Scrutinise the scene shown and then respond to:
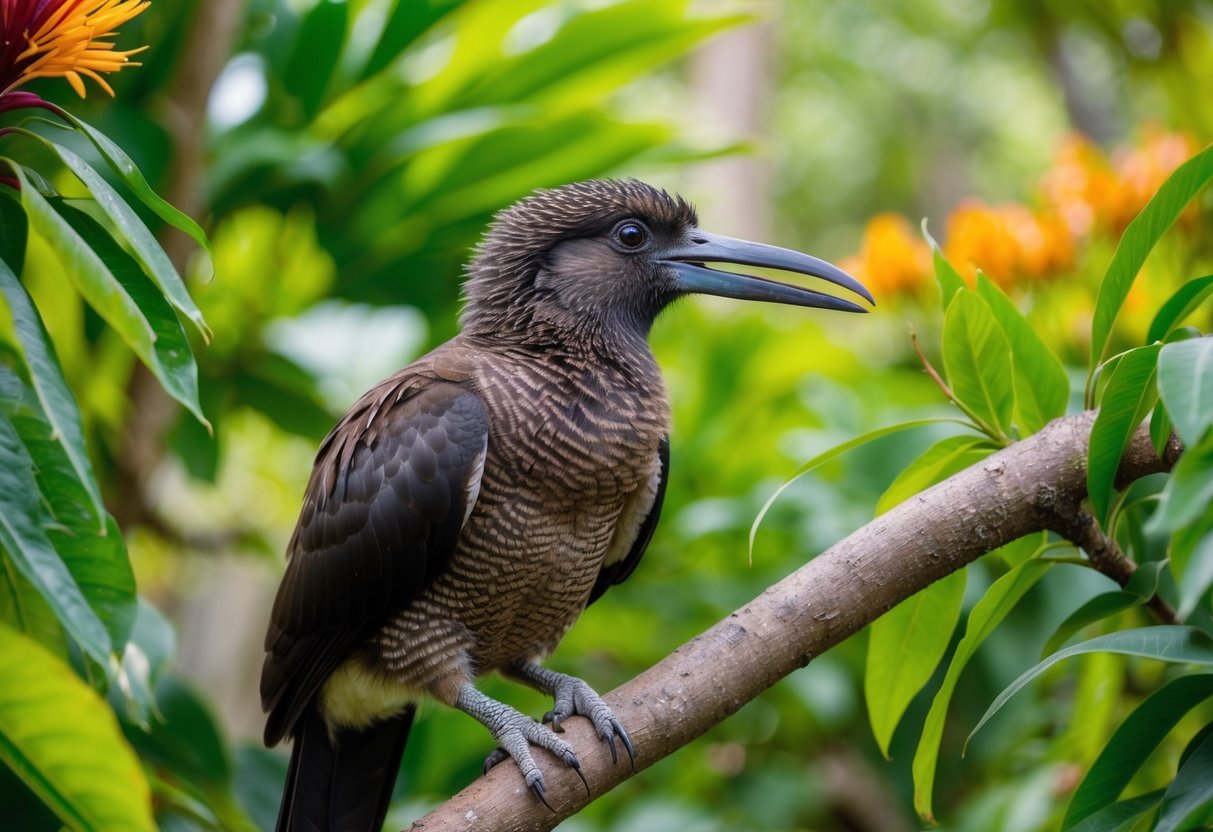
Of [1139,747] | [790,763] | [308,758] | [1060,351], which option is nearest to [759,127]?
[1060,351]

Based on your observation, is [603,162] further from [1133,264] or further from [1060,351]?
[1133,264]

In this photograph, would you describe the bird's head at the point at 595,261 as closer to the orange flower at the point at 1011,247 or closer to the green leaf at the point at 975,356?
the green leaf at the point at 975,356

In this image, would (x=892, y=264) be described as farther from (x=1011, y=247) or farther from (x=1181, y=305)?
(x=1181, y=305)

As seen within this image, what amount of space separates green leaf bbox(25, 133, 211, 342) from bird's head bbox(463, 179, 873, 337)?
123 centimetres

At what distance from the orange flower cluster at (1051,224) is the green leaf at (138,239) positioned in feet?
8.59

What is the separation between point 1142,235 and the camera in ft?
6.30

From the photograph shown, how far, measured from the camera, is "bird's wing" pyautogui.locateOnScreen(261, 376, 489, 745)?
248 cm

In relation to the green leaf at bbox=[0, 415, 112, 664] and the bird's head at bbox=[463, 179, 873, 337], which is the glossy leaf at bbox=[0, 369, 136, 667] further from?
the bird's head at bbox=[463, 179, 873, 337]

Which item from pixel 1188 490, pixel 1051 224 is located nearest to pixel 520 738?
pixel 1188 490

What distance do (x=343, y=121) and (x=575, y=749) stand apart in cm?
278

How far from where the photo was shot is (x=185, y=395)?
5.13ft

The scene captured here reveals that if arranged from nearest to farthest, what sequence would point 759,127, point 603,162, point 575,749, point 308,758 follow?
point 575,749 → point 308,758 → point 603,162 → point 759,127

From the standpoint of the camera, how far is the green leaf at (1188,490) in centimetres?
126

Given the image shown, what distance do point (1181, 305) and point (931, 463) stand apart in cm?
52
